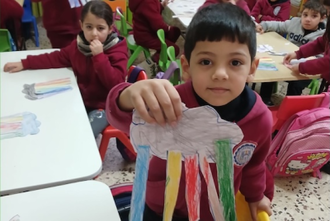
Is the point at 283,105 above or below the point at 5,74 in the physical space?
below

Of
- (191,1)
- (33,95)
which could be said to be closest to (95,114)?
(33,95)

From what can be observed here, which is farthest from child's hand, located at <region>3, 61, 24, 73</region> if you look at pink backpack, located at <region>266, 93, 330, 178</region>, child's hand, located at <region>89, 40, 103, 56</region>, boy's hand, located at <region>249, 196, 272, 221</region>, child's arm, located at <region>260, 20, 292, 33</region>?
child's arm, located at <region>260, 20, 292, 33</region>

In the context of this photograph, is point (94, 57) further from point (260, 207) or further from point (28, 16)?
point (28, 16)

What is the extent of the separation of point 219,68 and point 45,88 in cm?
113

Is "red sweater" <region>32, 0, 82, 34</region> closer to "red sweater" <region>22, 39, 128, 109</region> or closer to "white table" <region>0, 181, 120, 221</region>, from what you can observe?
"red sweater" <region>22, 39, 128, 109</region>

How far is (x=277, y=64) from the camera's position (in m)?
2.28

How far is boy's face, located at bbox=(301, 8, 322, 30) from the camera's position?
8.89 ft

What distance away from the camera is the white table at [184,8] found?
310 centimetres

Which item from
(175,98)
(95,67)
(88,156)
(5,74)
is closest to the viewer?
(175,98)

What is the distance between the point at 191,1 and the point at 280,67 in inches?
70.5

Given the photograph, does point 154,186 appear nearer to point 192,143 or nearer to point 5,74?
point 192,143

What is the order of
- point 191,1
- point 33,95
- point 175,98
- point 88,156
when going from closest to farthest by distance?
point 175,98
point 88,156
point 33,95
point 191,1

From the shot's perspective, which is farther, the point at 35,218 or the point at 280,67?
the point at 280,67

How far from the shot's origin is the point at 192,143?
26.7 inches
